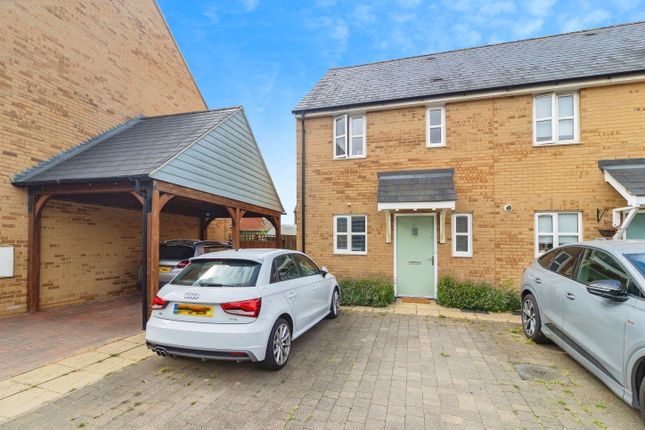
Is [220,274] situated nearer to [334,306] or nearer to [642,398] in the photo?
[334,306]

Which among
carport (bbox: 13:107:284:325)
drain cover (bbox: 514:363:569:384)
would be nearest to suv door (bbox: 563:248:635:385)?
drain cover (bbox: 514:363:569:384)

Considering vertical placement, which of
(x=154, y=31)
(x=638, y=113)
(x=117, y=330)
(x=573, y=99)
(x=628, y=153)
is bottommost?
(x=117, y=330)

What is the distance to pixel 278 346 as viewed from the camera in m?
4.15

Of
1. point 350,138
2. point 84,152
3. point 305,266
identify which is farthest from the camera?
point 350,138

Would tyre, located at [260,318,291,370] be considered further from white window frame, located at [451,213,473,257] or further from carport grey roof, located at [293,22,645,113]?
carport grey roof, located at [293,22,645,113]

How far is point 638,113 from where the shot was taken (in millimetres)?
7441

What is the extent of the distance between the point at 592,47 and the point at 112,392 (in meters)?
13.0

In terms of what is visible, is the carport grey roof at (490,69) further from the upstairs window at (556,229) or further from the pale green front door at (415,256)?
the pale green front door at (415,256)

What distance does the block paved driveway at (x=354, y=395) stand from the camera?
3.04m

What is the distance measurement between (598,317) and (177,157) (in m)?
7.37

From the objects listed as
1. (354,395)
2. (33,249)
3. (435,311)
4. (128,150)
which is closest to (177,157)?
(128,150)

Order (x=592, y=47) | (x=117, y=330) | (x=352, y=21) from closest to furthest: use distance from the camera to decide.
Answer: (x=117, y=330) → (x=592, y=47) → (x=352, y=21)

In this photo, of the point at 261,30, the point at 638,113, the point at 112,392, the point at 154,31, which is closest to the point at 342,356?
the point at 112,392

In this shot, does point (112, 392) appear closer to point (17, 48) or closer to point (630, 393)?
point (630, 393)
